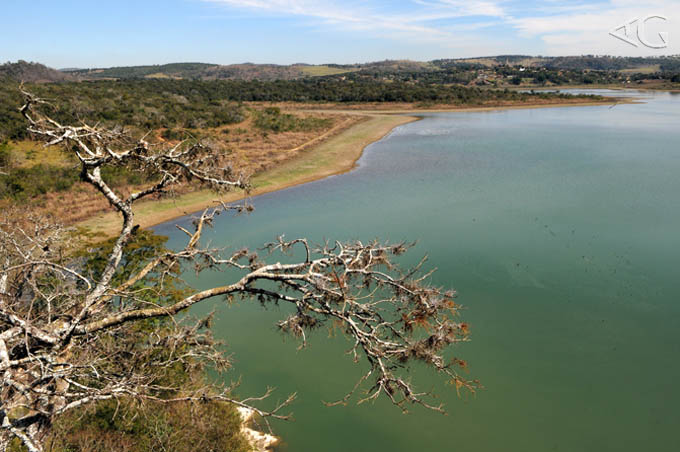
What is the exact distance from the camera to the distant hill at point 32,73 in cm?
6562

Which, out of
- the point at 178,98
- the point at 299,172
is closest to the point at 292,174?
the point at 299,172

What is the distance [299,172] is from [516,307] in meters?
22.5

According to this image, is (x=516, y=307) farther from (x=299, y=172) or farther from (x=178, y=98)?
(x=178, y=98)

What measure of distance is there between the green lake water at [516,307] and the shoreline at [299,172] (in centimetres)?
170

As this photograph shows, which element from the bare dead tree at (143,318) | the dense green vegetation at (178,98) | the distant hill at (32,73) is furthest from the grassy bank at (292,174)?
the distant hill at (32,73)

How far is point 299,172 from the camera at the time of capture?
33.4 m

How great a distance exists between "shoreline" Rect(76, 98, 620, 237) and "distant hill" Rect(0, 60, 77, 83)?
47.7 m

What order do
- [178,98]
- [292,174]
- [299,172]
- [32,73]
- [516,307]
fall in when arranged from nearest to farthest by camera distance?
[516,307]
[292,174]
[299,172]
[178,98]
[32,73]

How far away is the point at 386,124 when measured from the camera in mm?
58656

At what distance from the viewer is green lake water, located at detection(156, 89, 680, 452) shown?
976 cm

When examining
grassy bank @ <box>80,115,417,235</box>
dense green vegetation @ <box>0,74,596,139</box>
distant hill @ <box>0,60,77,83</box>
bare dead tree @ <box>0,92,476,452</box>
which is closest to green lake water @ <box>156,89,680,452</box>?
grassy bank @ <box>80,115,417,235</box>

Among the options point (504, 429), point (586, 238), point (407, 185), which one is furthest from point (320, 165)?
point (504, 429)

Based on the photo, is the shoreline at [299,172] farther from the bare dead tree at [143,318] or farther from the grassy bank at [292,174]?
the bare dead tree at [143,318]

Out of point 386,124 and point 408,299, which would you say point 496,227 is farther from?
point 386,124
